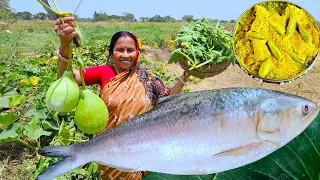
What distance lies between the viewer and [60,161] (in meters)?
1.11

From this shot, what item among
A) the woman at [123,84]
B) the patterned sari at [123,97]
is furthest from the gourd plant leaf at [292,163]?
the patterned sari at [123,97]

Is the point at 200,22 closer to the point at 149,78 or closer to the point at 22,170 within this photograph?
the point at 149,78

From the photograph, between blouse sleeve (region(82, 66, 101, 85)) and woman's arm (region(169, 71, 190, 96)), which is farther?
blouse sleeve (region(82, 66, 101, 85))

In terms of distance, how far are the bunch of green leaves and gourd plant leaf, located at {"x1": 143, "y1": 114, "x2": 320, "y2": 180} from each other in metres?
1.01

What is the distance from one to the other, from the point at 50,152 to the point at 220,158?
19.5 inches

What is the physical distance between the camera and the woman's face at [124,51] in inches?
100

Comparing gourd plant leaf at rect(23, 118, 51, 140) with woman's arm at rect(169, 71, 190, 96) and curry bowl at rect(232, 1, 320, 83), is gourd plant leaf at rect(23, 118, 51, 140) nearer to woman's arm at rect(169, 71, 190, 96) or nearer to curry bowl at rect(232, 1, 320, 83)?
woman's arm at rect(169, 71, 190, 96)

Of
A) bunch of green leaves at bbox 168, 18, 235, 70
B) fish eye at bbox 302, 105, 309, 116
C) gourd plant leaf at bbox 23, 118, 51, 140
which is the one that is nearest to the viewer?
fish eye at bbox 302, 105, 309, 116

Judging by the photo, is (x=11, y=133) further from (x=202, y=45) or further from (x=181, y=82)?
(x=202, y=45)

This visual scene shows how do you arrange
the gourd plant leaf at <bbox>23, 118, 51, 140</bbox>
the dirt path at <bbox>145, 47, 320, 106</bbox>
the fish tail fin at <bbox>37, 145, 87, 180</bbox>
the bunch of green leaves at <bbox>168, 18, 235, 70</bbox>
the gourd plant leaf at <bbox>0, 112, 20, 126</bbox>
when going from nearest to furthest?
1. the fish tail fin at <bbox>37, 145, 87, 180</bbox>
2. the bunch of green leaves at <bbox>168, 18, 235, 70</bbox>
3. the gourd plant leaf at <bbox>0, 112, 20, 126</bbox>
4. the gourd plant leaf at <bbox>23, 118, 51, 140</bbox>
5. the dirt path at <bbox>145, 47, 320, 106</bbox>

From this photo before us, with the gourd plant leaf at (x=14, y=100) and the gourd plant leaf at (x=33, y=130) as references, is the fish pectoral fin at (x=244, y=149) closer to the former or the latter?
the gourd plant leaf at (x=33, y=130)

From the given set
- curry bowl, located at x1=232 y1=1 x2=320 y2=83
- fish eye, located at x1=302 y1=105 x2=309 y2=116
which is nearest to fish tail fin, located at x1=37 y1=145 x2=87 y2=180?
fish eye, located at x1=302 y1=105 x2=309 y2=116

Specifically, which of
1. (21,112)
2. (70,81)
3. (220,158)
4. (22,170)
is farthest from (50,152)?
(21,112)

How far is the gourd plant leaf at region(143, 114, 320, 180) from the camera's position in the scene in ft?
4.02
